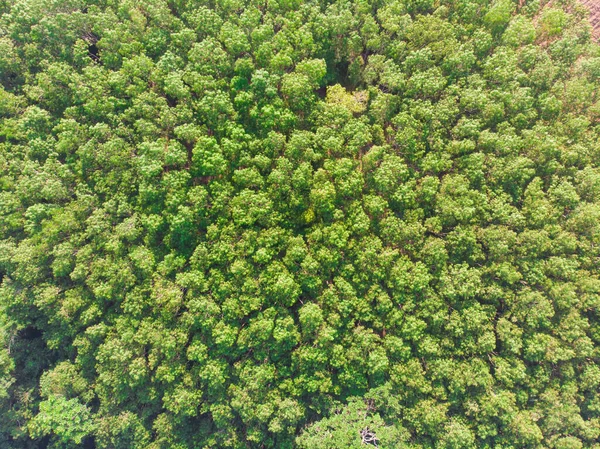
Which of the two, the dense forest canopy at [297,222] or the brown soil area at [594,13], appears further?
the brown soil area at [594,13]

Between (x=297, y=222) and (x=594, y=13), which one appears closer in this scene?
(x=297, y=222)

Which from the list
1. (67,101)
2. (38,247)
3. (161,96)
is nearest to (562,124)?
(161,96)

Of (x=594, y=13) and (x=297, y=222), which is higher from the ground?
(x=594, y=13)

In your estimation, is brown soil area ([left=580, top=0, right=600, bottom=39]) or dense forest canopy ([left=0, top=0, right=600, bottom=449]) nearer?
dense forest canopy ([left=0, top=0, right=600, bottom=449])

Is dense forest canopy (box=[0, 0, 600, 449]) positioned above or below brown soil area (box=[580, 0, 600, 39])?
below
